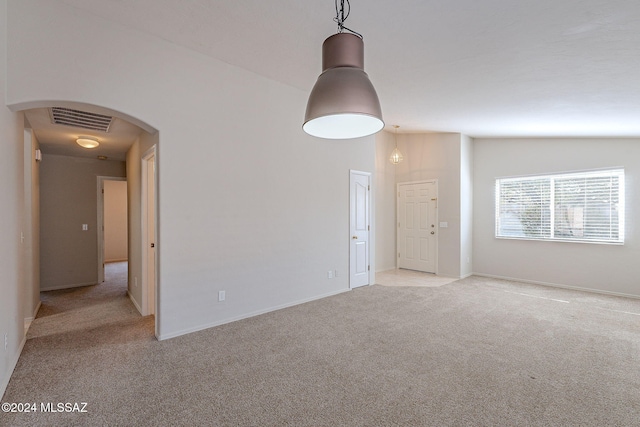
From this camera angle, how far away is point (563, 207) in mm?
5543

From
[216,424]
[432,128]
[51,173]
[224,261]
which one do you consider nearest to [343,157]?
[432,128]

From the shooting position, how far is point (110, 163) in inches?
247

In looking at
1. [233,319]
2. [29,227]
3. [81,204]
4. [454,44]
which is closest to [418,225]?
[454,44]

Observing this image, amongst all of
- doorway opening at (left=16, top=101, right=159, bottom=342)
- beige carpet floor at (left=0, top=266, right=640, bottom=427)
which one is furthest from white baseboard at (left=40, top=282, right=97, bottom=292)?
beige carpet floor at (left=0, top=266, right=640, bottom=427)

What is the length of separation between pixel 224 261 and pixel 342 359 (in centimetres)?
182

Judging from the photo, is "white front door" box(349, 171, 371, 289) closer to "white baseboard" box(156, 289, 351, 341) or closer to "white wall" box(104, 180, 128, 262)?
"white baseboard" box(156, 289, 351, 341)

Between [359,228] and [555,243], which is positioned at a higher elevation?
[359,228]

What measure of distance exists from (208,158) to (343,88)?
8.03 ft

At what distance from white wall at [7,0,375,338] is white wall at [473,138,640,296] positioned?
3670 millimetres

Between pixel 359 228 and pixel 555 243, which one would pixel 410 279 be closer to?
pixel 359 228

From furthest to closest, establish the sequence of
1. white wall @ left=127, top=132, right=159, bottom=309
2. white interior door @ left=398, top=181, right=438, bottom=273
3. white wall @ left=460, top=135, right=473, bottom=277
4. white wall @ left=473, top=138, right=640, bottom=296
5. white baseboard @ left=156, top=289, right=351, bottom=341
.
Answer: white interior door @ left=398, top=181, right=438, bottom=273 → white wall @ left=460, top=135, right=473, bottom=277 → white wall @ left=473, top=138, right=640, bottom=296 → white wall @ left=127, top=132, right=159, bottom=309 → white baseboard @ left=156, top=289, right=351, bottom=341

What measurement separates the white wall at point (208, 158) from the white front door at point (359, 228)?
1.48 ft

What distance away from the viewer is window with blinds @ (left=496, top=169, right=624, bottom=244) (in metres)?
5.03

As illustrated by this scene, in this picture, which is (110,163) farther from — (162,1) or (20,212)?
(162,1)
